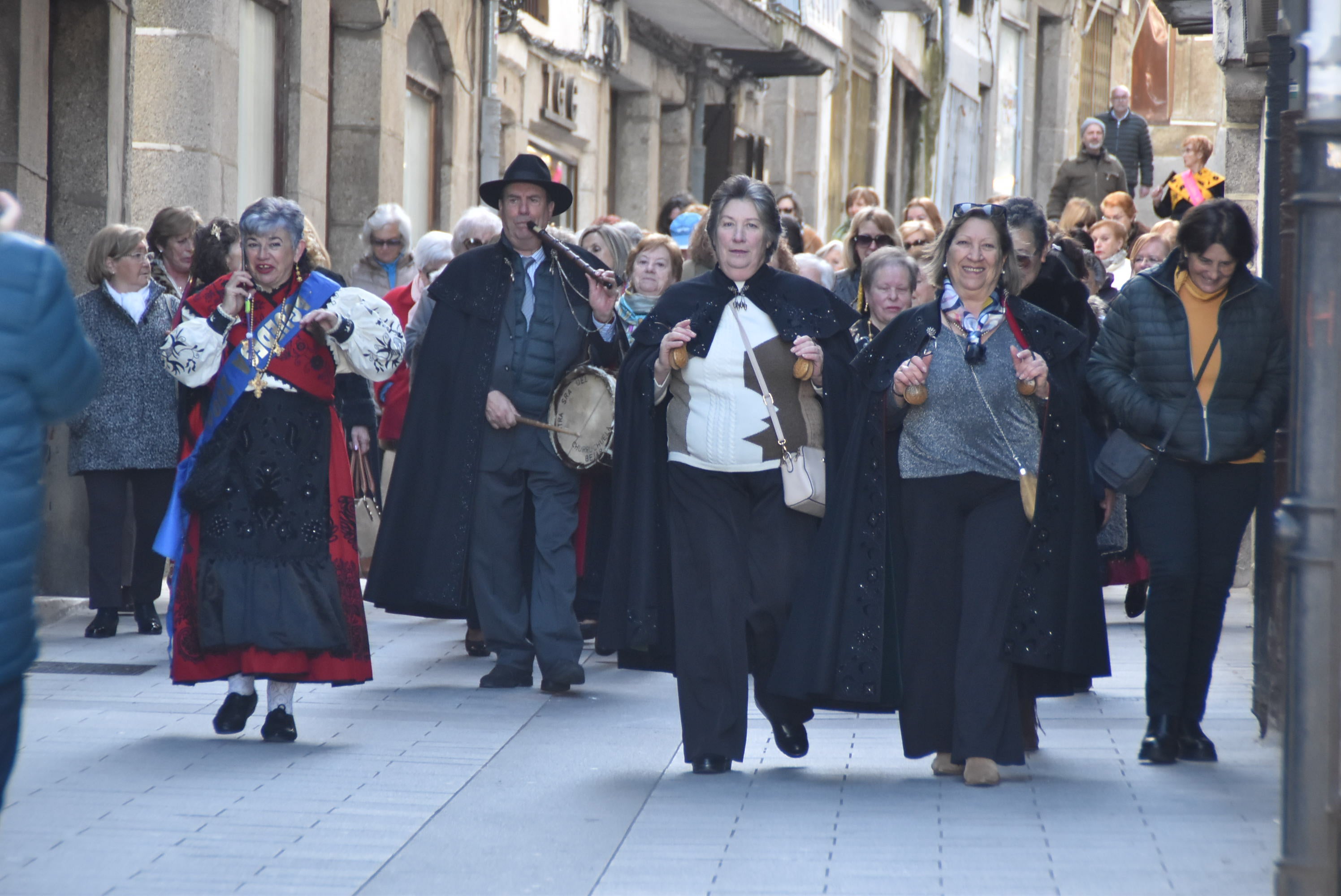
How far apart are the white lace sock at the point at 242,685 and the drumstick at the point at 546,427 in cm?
190

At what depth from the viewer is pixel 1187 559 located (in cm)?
730

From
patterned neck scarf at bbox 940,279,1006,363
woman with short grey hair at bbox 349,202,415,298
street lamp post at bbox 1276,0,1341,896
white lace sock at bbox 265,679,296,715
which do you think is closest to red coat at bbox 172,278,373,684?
white lace sock at bbox 265,679,296,715

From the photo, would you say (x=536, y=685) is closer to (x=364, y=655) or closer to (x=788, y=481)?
(x=364, y=655)

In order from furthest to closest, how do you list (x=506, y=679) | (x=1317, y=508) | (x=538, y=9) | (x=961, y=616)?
(x=538, y=9)
(x=506, y=679)
(x=961, y=616)
(x=1317, y=508)

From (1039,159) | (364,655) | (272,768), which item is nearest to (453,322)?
(364,655)

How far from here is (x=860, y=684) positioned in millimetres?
6957

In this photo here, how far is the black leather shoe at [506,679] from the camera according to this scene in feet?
29.3

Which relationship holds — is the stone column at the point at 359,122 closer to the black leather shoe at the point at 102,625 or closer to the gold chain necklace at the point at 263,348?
the black leather shoe at the point at 102,625

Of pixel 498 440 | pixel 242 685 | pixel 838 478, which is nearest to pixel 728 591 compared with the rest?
pixel 838 478

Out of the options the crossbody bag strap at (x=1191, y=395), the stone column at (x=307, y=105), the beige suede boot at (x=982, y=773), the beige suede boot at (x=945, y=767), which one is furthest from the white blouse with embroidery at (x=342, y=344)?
the stone column at (x=307, y=105)

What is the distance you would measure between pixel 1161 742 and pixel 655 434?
1960mm

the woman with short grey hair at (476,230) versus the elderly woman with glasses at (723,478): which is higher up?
the woman with short grey hair at (476,230)

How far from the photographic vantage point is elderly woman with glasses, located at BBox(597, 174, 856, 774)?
7.10 metres

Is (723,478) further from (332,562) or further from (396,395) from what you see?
(396,395)
